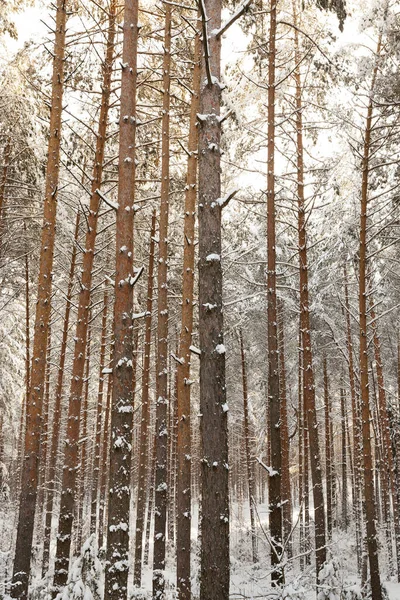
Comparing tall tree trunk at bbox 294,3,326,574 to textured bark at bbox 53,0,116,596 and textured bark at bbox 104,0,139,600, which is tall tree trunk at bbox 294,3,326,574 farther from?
textured bark at bbox 104,0,139,600

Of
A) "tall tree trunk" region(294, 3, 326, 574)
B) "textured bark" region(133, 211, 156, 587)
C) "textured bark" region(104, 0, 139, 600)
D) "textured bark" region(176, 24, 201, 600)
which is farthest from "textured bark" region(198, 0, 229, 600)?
"textured bark" region(133, 211, 156, 587)

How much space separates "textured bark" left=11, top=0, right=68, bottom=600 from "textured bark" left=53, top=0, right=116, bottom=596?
0.97 m

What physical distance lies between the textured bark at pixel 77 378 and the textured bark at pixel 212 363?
448cm

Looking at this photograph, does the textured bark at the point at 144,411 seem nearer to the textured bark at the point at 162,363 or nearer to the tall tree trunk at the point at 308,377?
the textured bark at the point at 162,363

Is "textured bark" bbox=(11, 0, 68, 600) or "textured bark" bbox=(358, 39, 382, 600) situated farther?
"textured bark" bbox=(358, 39, 382, 600)

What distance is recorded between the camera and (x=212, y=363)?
4832mm

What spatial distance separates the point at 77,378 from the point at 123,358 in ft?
Answer: 10.8

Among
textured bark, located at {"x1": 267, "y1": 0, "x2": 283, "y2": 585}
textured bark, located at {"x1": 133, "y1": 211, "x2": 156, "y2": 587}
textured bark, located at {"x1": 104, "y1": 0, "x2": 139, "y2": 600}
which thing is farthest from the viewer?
Answer: textured bark, located at {"x1": 133, "y1": 211, "x2": 156, "y2": 587}

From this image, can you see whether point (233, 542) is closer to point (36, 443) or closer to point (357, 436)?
point (357, 436)

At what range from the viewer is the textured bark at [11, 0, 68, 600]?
7.65 m

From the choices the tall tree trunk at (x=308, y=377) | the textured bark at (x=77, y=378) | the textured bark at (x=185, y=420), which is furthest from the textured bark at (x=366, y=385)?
the textured bark at (x=77, y=378)

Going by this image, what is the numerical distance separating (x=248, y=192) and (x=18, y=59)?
5890 mm

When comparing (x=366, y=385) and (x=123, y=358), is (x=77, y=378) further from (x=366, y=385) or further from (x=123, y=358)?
(x=366, y=385)

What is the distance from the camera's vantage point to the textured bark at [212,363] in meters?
4.46
